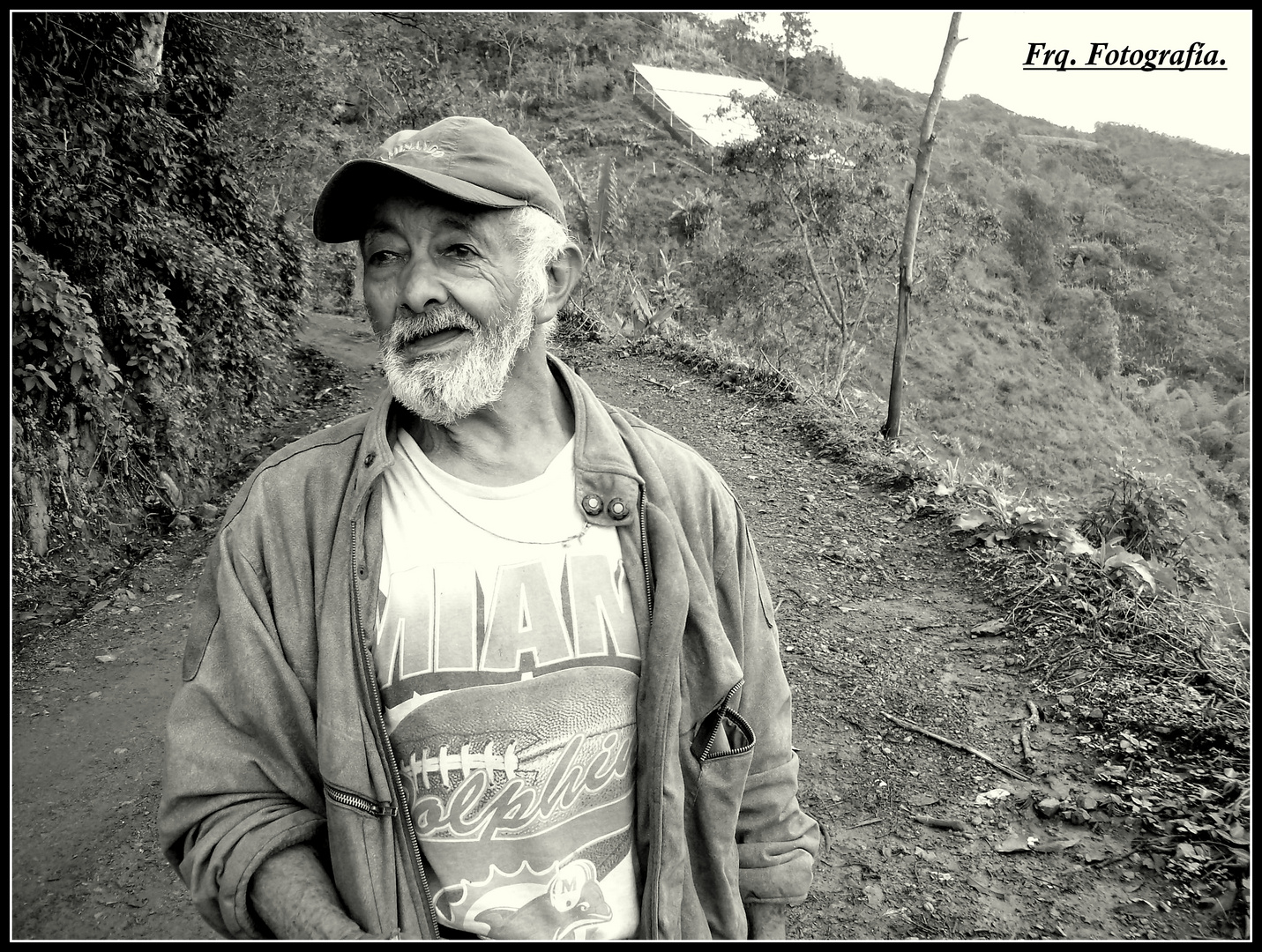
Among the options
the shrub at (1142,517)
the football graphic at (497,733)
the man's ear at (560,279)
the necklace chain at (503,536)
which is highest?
the man's ear at (560,279)

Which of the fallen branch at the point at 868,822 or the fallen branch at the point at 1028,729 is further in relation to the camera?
the fallen branch at the point at 1028,729

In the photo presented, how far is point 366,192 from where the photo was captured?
1510 millimetres

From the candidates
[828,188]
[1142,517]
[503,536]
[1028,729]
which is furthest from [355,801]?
[828,188]

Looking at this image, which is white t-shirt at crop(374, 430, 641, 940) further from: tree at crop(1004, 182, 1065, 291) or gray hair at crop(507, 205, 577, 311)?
tree at crop(1004, 182, 1065, 291)

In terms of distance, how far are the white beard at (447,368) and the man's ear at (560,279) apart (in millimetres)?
122

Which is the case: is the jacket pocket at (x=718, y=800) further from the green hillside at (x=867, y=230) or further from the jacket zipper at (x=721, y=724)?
the green hillside at (x=867, y=230)

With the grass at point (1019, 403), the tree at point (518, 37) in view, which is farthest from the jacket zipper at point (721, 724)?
the grass at point (1019, 403)

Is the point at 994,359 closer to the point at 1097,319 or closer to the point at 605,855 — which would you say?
the point at 1097,319

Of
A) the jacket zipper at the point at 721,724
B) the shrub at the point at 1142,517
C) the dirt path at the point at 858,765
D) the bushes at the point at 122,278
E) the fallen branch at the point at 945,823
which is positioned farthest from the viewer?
the shrub at the point at 1142,517

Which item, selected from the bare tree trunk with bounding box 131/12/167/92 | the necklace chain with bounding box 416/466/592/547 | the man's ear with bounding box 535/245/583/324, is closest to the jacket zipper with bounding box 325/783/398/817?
the necklace chain with bounding box 416/466/592/547

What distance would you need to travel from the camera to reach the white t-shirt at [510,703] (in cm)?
139

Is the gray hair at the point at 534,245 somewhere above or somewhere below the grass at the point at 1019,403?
above

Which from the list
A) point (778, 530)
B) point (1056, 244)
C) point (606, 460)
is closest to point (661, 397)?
point (778, 530)

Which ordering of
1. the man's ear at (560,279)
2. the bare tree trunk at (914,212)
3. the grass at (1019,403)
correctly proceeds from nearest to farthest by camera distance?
the man's ear at (560,279) → the bare tree trunk at (914,212) → the grass at (1019,403)
